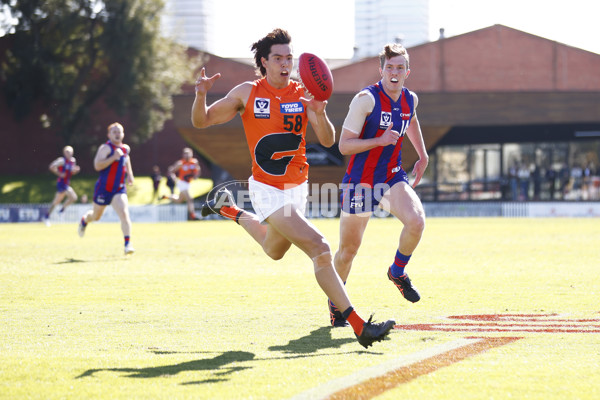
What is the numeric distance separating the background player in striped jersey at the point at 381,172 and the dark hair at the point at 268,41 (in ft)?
3.40

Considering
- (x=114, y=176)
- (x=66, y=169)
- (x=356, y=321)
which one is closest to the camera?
(x=356, y=321)

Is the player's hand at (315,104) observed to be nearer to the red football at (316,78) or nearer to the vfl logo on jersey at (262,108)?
the red football at (316,78)

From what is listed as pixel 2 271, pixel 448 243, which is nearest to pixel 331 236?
pixel 448 243

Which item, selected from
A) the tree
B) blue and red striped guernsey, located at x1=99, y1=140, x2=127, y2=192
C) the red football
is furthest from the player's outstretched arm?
the tree

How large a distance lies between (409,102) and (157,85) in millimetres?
43069

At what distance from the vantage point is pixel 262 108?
627 centimetres

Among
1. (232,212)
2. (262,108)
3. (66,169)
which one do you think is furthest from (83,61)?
(262,108)

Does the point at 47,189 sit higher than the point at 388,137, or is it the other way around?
the point at 388,137

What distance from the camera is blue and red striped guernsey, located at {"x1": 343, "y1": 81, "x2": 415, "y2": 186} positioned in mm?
7219

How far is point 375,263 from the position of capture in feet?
43.0

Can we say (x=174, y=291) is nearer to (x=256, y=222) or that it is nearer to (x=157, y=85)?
(x=256, y=222)

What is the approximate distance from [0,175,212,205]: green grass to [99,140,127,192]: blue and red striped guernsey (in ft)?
92.3

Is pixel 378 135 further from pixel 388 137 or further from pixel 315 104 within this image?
pixel 315 104

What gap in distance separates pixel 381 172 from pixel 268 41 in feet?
5.54
